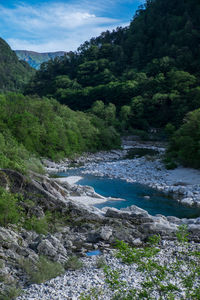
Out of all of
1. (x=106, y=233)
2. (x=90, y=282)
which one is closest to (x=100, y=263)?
(x=90, y=282)

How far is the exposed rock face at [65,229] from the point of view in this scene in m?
9.74

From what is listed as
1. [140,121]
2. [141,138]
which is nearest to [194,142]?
[141,138]

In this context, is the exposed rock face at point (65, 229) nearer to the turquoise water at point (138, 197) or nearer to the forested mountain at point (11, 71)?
the turquoise water at point (138, 197)

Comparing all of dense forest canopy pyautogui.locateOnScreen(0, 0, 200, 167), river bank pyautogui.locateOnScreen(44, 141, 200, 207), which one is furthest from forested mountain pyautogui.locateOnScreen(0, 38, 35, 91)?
river bank pyautogui.locateOnScreen(44, 141, 200, 207)

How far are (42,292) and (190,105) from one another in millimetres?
61648

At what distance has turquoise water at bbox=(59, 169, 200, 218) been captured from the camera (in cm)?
1812

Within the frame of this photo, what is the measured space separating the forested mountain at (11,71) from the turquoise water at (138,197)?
106 m

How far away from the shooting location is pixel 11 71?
146 m

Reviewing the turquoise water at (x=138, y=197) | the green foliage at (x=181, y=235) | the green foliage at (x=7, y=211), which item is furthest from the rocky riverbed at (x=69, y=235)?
the turquoise water at (x=138, y=197)

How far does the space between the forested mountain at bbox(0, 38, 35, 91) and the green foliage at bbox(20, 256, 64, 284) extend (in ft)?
396

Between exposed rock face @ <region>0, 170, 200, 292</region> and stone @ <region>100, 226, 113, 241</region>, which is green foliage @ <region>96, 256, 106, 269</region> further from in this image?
stone @ <region>100, 226, 113, 241</region>

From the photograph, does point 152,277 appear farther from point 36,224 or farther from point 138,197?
point 138,197

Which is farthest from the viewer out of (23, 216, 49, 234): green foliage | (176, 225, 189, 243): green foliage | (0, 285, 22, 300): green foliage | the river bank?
the river bank

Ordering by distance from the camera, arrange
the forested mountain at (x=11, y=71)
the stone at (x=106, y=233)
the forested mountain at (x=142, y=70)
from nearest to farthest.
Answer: the stone at (x=106, y=233) < the forested mountain at (x=142, y=70) < the forested mountain at (x=11, y=71)
